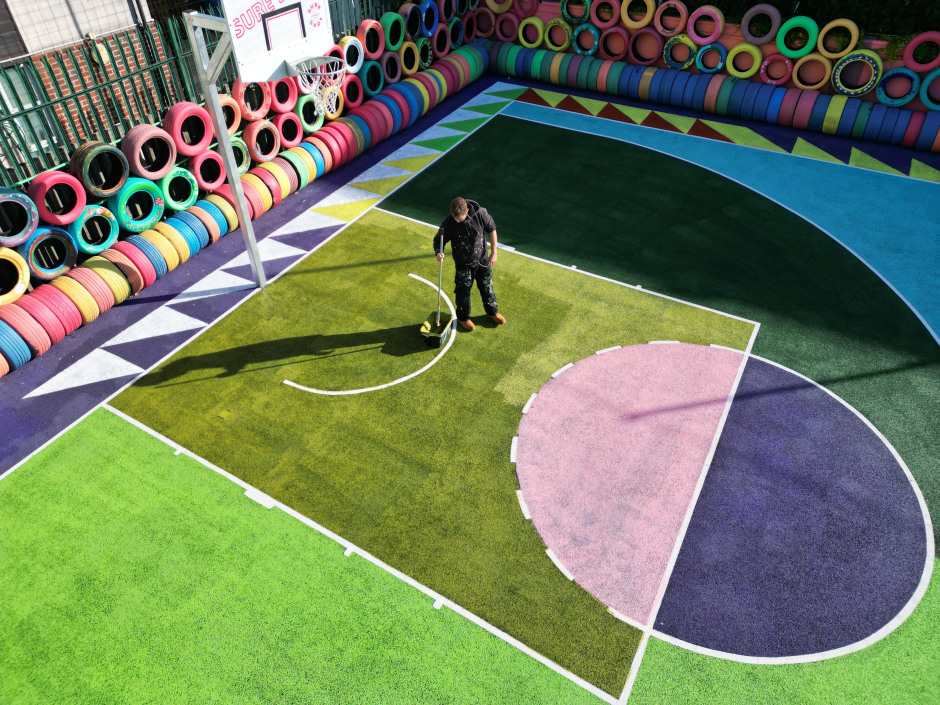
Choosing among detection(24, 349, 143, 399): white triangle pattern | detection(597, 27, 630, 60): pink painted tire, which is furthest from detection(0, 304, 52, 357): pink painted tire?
detection(597, 27, 630, 60): pink painted tire

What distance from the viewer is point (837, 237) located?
13.7m

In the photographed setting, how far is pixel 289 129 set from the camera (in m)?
15.3

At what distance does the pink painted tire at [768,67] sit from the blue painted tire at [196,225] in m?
15.3

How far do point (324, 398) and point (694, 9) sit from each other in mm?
16809

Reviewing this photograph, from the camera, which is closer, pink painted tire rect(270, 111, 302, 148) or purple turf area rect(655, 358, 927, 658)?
purple turf area rect(655, 358, 927, 658)

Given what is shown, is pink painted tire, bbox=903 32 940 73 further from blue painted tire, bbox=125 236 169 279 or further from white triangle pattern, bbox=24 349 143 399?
white triangle pattern, bbox=24 349 143 399

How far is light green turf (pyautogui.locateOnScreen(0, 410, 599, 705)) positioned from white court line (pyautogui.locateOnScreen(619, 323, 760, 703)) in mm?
596

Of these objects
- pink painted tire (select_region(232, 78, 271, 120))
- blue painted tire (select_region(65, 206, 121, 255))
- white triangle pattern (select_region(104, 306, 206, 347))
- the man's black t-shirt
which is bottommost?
white triangle pattern (select_region(104, 306, 206, 347))

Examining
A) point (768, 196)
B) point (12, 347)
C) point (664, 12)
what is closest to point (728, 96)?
point (664, 12)

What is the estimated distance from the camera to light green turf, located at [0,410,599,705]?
22.5 ft

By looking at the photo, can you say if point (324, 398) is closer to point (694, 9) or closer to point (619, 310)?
point (619, 310)

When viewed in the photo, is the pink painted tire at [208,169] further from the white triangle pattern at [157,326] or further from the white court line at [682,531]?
the white court line at [682,531]

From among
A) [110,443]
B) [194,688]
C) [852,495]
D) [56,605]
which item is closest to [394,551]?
[194,688]

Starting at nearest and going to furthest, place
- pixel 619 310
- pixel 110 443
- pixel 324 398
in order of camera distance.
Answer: pixel 110 443 < pixel 324 398 < pixel 619 310
